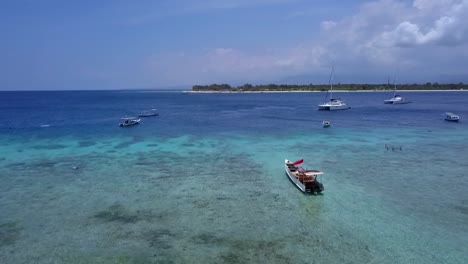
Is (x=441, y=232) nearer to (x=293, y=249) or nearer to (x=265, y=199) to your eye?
(x=293, y=249)

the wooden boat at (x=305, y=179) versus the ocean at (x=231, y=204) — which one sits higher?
the wooden boat at (x=305, y=179)

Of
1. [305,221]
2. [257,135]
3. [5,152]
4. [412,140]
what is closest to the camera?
[305,221]

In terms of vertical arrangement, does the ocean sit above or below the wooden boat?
below

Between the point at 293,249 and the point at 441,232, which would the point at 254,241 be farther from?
the point at 441,232

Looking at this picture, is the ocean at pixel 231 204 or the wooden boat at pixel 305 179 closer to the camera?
the ocean at pixel 231 204

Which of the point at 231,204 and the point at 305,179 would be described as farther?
the point at 305,179

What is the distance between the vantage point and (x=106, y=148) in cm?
4694

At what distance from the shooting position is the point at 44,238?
20.3 m

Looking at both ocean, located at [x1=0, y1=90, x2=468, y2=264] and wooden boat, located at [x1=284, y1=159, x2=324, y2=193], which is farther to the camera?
wooden boat, located at [x1=284, y1=159, x2=324, y2=193]

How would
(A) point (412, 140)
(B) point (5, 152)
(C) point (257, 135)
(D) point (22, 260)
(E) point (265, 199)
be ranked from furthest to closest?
1. (C) point (257, 135)
2. (A) point (412, 140)
3. (B) point (5, 152)
4. (E) point (265, 199)
5. (D) point (22, 260)

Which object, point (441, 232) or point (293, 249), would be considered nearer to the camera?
point (293, 249)

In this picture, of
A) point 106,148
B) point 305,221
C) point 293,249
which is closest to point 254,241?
point 293,249

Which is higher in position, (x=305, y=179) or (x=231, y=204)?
(x=305, y=179)

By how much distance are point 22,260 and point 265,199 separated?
618 inches
